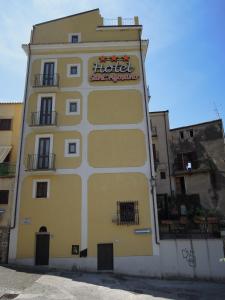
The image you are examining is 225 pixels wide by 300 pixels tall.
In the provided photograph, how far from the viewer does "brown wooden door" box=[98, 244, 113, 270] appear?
19.0 m

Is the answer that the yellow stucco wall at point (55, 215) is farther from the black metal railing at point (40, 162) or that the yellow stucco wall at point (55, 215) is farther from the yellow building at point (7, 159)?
the yellow building at point (7, 159)

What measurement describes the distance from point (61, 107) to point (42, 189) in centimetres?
700

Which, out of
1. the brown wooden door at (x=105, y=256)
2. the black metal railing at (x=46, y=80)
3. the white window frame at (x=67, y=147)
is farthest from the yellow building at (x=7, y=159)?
the brown wooden door at (x=105, y=256)

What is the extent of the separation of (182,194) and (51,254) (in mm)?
16162

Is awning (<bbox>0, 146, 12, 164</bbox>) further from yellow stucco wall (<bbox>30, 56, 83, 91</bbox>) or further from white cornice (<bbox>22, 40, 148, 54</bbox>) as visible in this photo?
white cornice (<bbox>22, 40, 148, 54</bbox>)

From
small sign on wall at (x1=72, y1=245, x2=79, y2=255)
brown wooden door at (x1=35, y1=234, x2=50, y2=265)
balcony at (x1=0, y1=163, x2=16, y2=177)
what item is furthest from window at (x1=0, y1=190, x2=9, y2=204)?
small sign on wall at (x1=72, y1=245, x2=79, y2=255)

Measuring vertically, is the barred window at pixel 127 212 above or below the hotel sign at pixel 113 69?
below

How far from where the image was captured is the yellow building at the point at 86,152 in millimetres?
19359

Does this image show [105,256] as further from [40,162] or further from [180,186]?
[180,186]

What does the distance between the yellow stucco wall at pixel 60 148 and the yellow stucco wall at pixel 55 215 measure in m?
1.03

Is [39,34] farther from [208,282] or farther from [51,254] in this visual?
[208,282]

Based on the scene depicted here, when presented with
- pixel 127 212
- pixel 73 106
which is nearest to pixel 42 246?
pixel 127 212

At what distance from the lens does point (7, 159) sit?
79.6 ft

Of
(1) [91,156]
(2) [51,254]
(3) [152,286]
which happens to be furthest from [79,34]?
(3) [152,286]
